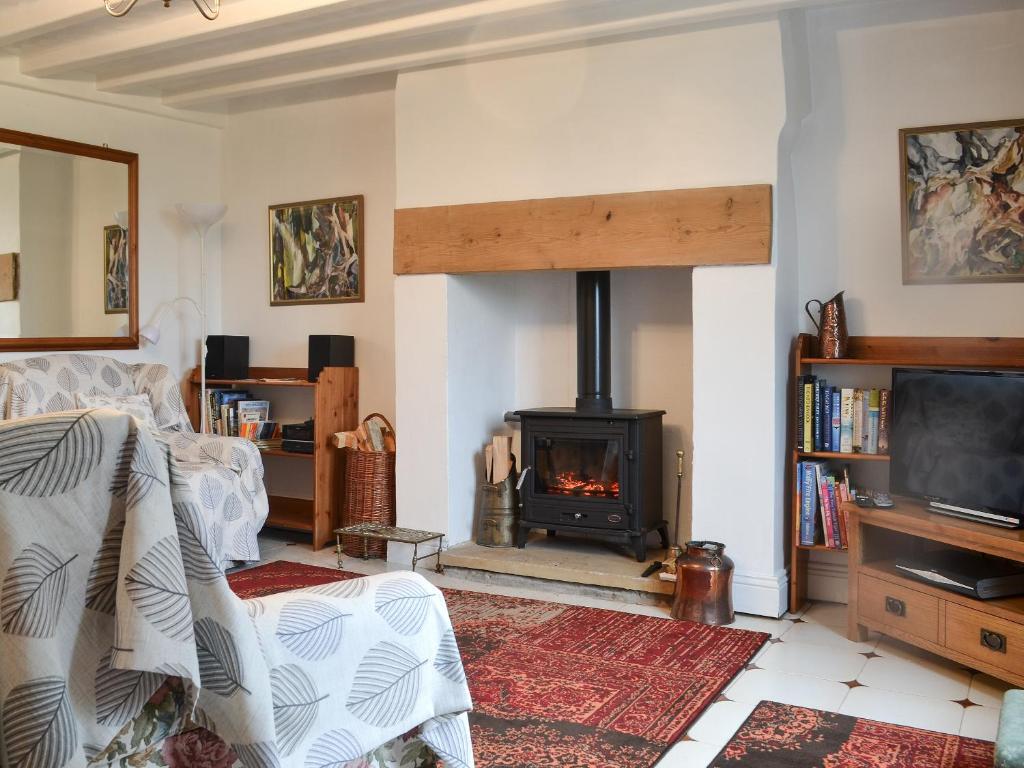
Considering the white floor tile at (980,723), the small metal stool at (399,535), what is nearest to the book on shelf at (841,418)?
the white floor tile at (980,723)

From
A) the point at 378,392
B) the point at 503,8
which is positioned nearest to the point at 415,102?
the point at 503,8

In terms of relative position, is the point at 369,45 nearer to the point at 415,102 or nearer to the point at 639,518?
the point at 415,102

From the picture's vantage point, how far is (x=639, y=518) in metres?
4.45

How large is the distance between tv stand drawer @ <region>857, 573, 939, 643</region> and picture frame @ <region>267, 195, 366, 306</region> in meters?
3.23

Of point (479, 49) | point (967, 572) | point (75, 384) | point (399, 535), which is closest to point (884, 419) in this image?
point (967, 572)

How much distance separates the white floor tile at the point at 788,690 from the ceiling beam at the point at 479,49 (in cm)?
254

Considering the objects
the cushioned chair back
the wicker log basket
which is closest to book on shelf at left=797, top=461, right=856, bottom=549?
the wicker log basket

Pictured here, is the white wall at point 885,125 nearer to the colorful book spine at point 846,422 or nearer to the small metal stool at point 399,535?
the colorful book spine at point 846,422

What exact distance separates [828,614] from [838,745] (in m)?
1.46

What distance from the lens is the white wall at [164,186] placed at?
5445 mm

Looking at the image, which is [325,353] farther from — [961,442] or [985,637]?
[985,637]

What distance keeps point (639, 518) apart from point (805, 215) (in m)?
1.58

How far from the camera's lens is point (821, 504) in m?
4.02

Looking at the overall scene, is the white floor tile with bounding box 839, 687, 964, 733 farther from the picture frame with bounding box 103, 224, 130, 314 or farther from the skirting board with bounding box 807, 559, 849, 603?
the picture frame with bounding box 103, 224, 130, 314
